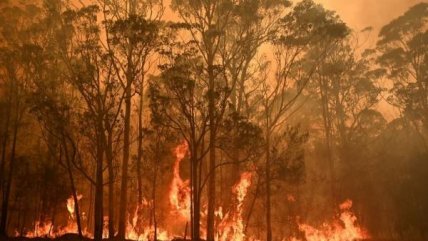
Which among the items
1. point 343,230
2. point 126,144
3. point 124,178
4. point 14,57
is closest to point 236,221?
point 124,178

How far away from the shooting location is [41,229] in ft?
97.6

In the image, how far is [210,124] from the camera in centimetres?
2106

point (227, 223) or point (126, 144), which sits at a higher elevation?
point (126, 144)

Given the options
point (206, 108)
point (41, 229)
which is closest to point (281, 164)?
point (206, 108)

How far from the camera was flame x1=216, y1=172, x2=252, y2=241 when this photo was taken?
24516 millimetres

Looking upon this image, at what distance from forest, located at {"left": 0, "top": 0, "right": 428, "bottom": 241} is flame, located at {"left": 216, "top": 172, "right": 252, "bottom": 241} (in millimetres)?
83

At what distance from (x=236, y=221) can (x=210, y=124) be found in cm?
703

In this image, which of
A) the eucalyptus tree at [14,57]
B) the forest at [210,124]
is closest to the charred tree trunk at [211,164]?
the forest at [210,124]

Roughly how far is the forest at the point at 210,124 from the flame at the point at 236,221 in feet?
0.27

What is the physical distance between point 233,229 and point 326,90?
14923mm

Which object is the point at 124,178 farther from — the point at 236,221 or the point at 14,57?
the point at 14,57

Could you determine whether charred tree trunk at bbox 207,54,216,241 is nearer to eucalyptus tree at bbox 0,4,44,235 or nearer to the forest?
the forest

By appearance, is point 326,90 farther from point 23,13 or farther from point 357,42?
point 23,13

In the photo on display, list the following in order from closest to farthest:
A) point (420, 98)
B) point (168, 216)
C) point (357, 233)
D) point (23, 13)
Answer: point (23, 13), point (357, 233), point (420, 98), point (168, 216)
